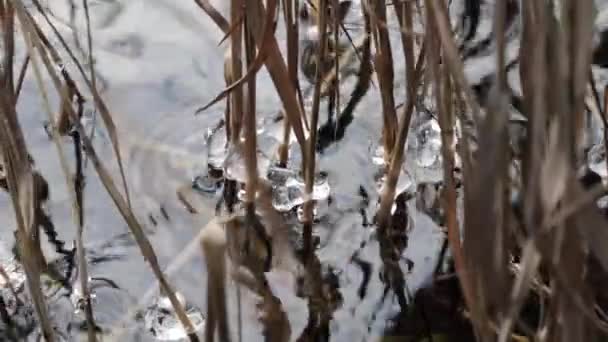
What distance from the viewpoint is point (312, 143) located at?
0.89m

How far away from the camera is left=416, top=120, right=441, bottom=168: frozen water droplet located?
1.07 metres

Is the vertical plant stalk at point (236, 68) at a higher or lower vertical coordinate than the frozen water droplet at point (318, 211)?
higher

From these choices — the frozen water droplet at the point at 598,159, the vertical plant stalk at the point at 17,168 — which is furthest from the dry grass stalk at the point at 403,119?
the vertical plant stalk at the point at 17,168

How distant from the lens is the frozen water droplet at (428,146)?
107 centimetres

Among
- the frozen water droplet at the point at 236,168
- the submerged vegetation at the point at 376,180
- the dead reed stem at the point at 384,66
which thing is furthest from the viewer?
the frozen water droplet at the point at 236,168

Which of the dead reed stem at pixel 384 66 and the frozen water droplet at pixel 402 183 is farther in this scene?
the frozen water droplet at pixel 402 183

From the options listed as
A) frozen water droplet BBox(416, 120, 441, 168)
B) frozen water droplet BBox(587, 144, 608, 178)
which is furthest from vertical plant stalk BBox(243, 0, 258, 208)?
frozen water droplet BBox(587, 144, 608, 178)

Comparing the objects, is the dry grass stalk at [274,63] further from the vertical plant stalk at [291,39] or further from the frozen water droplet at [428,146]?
the frozen water droplet at [428,146]

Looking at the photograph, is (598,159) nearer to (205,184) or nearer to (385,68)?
(385,68)

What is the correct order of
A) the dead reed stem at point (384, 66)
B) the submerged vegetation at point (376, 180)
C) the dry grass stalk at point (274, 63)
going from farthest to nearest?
1. the dead reed stem at point (384, 66)
2. the dry grass stalk at point (274, 63)
3. the submerged vegetation at point (376, 180)

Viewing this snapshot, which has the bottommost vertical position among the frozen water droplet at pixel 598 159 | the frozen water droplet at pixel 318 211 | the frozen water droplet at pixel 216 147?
the frozen water droplet at pixel 318 211

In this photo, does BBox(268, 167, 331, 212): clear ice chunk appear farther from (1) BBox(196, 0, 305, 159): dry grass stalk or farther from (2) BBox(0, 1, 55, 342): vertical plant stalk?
(2) BBox(0, 1, 55, 342): vertical plant stalk

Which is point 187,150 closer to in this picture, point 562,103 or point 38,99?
point 38,99

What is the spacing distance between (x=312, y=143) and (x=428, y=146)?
24 centimetres
